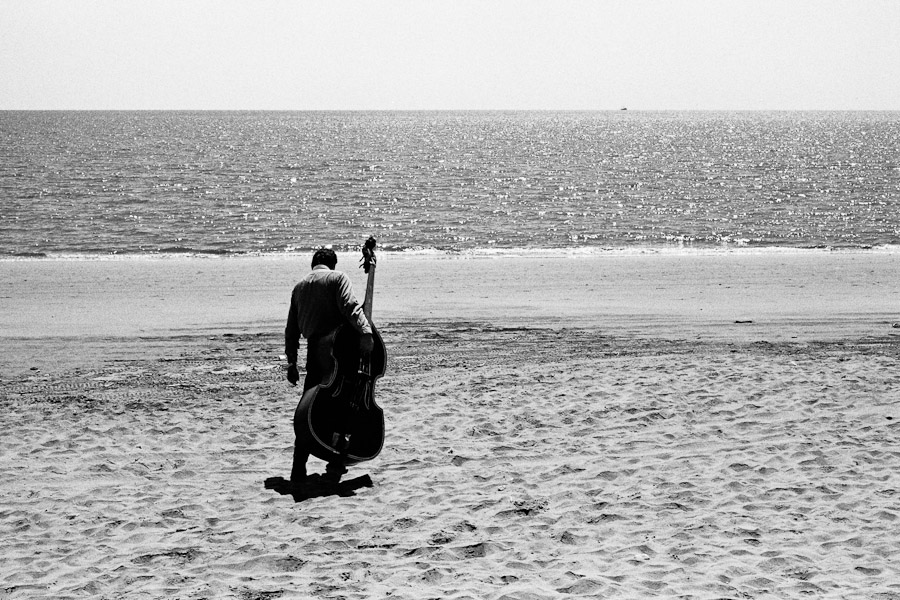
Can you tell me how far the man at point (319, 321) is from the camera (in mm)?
6559

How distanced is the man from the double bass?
0.08 m

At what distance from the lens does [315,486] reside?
21.7 ft

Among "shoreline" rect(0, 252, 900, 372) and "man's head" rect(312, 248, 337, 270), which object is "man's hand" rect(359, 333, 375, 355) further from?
"shoreline" rect(0, 252, 900, 372)

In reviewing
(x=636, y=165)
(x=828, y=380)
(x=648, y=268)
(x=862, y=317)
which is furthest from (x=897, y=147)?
(x=828, y=380)

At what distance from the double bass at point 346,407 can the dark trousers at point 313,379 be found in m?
0.06

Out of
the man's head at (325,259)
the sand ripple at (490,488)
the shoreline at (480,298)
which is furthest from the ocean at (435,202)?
the man's head at (325,259)

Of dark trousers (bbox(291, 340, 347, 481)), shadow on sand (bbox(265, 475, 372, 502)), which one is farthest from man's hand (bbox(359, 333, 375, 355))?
shadow on sand (bbox(265, 475, 372, 502))

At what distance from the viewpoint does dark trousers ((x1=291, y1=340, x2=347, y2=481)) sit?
21.9 ft

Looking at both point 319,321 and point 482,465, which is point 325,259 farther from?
point 482,465

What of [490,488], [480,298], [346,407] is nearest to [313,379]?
[346,407]

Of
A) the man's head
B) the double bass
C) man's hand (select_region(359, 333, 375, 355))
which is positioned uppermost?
the man's head

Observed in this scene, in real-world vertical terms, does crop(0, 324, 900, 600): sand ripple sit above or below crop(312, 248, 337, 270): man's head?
below

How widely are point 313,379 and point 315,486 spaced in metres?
0.80

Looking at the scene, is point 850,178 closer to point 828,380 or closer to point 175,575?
point 828,380
